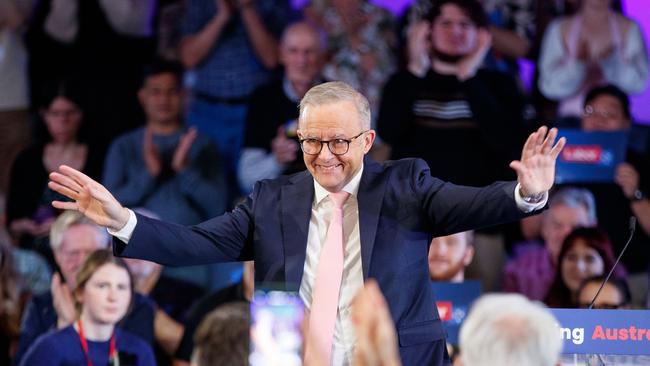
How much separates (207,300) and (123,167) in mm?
1110

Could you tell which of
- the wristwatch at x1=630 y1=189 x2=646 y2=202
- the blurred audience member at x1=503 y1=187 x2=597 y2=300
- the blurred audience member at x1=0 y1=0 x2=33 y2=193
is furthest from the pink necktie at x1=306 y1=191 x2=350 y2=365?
the blurred audience member at x1=0 y1=0 x2=33 y2=193

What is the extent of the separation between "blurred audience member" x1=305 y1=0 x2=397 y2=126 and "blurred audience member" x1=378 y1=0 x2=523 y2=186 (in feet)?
0.92

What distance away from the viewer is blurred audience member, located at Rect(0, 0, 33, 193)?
6.51 meters

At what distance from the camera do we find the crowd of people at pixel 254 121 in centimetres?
564

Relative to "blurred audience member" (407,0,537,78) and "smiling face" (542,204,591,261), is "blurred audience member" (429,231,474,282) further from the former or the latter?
"blurred audience member" (407,0,537,78)

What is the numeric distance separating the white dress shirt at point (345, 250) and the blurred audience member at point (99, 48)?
12.3ft

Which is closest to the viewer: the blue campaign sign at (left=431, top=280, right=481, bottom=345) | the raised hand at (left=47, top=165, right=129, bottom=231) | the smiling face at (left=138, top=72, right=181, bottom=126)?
the raised hand at (left=47, top=165, right=129, bottom=231)

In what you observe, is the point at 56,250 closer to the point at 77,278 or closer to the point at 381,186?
the point at 77,278

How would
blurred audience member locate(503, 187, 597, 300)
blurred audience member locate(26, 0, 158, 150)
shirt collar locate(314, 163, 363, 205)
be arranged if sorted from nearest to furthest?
shirt collar locate(314, 163, 363, 205)
blurred audience member locate(503, 187, 597, 300)
blurred audience member locate(26, 0, 158, 150)

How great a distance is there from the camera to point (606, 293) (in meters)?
5.09

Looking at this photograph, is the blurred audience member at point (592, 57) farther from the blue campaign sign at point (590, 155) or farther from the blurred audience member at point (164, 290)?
the blurred audience member at point (164, 290)

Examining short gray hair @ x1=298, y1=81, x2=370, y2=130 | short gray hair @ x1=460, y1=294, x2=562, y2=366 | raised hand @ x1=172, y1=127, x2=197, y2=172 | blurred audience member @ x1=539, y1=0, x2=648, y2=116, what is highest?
blurred audience member @ x1=539, y1=0, x2=648, y2=116

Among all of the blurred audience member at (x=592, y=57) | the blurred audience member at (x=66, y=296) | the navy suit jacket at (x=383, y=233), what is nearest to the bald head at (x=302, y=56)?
the blurred audience member at (x=592, y=57)

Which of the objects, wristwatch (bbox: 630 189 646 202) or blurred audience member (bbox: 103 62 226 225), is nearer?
wristwatch (bbox: 630 189 646 202)
